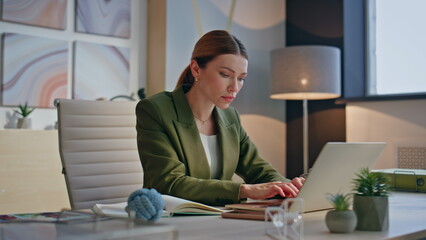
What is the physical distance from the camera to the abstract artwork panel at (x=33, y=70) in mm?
3484

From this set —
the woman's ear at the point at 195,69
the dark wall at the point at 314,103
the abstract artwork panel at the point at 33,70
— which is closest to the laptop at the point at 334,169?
the woman's ear at the point at 195,69

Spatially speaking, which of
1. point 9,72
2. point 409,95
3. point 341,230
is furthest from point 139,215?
point 409,95

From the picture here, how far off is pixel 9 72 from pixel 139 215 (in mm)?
2624

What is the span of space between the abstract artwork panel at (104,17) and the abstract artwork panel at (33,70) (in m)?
0.21

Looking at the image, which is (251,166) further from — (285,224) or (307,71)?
(307,71)

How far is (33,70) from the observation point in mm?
3557

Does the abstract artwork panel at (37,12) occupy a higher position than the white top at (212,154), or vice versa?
the abstract artwork panel at (37,12)

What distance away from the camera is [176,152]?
1878mm

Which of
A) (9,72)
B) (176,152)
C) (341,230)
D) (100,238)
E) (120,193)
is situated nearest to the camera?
(100,238)

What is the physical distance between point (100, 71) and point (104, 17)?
1.25 feet

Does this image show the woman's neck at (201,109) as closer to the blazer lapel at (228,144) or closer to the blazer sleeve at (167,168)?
the blazer lapel at (228,144)

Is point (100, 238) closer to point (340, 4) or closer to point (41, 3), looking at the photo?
point (41, 3)

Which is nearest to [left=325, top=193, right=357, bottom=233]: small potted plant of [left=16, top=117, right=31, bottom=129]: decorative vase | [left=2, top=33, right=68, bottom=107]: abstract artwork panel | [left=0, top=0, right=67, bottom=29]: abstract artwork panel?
[left=16, top=117, right=31, bottom=129]: decorative vase

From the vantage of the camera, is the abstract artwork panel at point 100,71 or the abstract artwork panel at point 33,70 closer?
the abstract artwork panel at point 33,70
